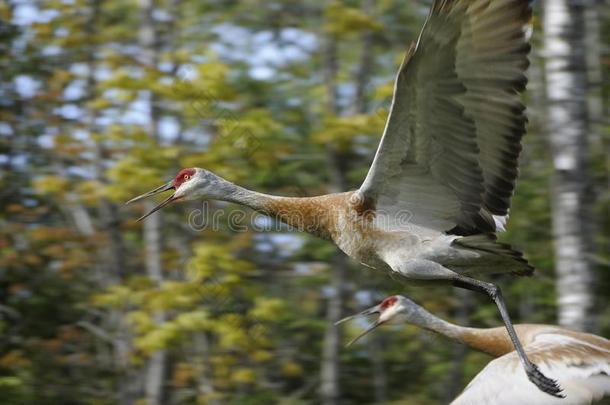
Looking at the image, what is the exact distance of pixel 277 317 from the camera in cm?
955

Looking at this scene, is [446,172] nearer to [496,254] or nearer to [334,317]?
[496,254]

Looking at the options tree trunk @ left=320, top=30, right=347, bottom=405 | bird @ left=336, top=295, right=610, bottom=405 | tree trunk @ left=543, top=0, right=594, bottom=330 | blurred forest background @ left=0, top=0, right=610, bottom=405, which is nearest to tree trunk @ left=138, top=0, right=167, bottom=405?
blurred forest background @ left=0, top=0, right=610, bottom=405

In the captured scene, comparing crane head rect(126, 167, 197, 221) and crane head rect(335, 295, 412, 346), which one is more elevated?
crane head rect(126, 167, 197, 221)

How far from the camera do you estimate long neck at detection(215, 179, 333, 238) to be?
6.47 metres

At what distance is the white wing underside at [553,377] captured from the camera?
243 inches

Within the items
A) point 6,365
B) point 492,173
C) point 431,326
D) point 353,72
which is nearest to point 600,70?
point 353,72

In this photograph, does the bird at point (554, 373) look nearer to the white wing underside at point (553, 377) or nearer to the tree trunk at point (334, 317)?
the white wing underside at point (553, 377)

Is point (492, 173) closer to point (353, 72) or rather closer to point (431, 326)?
point (431, 326)

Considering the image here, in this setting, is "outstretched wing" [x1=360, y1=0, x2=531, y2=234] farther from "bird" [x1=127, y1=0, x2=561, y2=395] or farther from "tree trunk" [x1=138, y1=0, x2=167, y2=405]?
"tree trunk" [x1=138, y1=0, x2=167, y2=405]

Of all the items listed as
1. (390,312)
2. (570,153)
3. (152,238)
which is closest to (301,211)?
(570,153)

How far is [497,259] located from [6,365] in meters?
5.91

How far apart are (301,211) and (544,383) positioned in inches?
65.9

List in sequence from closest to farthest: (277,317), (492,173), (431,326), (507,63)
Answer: (507,63) → (492,173) → (431,326) → (277,317)

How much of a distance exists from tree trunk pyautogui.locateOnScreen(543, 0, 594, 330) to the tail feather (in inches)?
31.1
